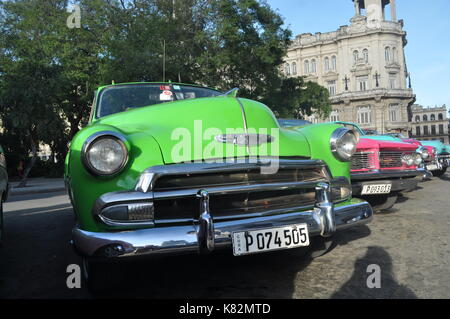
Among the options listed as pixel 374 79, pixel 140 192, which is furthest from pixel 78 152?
pixel 374 79

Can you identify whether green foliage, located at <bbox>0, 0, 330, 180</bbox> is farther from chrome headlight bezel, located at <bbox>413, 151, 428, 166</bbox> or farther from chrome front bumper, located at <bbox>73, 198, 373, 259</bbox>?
chrome front bumper, located at <bbox>73, 198, 373, 259</bbox>

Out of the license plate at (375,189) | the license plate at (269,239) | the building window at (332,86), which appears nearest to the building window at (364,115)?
the building window at (332,86)

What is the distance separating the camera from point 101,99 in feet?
12.4

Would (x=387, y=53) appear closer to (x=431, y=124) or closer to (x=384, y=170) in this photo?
(x=431, y=124)

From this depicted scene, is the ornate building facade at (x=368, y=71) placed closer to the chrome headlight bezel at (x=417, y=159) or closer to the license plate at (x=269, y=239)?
the chrome headlight bezel at (x=417, y=159)

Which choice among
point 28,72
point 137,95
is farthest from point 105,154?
point 28,72

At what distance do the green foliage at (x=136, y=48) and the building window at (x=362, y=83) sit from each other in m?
34.9

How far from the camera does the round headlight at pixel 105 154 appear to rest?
221 cm

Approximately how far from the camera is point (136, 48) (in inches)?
678

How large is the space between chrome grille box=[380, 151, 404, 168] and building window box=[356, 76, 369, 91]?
50296 millimetres

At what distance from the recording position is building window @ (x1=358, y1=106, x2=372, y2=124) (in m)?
52.0

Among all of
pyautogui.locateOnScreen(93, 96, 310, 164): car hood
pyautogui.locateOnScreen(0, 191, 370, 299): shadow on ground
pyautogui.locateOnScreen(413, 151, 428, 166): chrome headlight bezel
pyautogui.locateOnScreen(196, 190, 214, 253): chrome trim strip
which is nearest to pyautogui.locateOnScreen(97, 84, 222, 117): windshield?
pyautogui.locateOnScreen(93, 96, 310, 164): car hood

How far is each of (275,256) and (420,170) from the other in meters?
3.55

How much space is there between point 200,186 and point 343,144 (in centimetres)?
138
